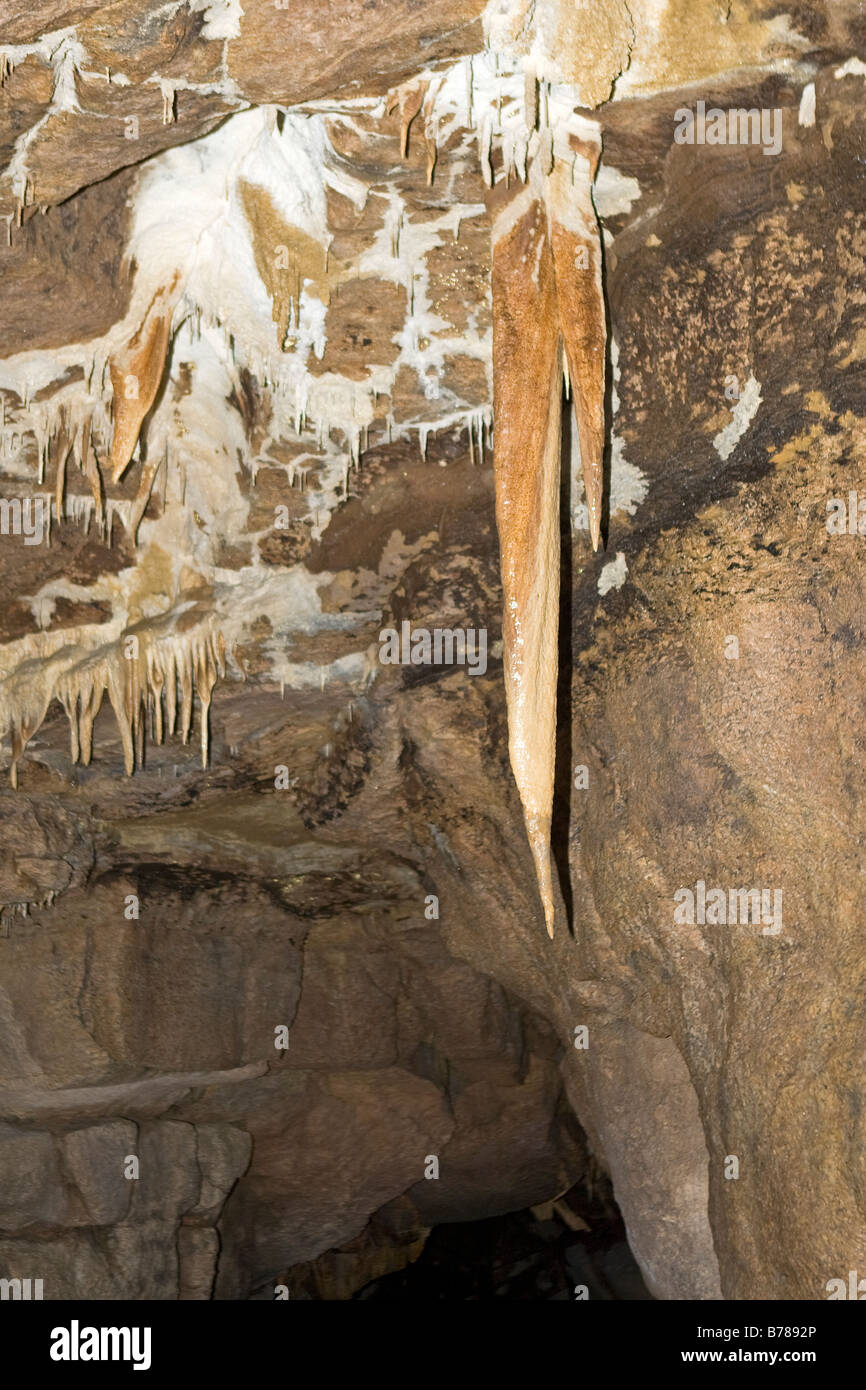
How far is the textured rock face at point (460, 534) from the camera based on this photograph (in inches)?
134

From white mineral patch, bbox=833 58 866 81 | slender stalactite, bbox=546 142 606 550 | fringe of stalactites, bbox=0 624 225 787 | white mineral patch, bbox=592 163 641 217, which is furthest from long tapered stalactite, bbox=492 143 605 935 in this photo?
fringe of stalactites, bbox=0 624 225 787

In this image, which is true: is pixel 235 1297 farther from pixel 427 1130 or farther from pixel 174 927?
pixel 174 927

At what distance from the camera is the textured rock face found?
3.40 m

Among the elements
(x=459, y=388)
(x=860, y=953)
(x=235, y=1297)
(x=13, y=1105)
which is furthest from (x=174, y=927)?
(x=860, y=953)

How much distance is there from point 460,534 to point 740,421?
151cm

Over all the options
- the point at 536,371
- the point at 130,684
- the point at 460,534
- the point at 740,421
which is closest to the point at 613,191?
the point at 536,371

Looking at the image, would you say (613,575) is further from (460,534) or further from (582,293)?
(582,293)

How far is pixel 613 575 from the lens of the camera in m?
4.98

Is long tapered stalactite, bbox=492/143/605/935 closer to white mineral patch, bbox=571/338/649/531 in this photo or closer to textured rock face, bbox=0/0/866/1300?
textured rock face, bbox=0/0/866/1300

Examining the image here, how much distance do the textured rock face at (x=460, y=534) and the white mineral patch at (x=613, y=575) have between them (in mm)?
12

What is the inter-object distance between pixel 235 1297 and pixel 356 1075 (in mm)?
1829

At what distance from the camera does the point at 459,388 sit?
493cm

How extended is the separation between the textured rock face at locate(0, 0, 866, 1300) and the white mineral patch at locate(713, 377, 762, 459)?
0.05 ft

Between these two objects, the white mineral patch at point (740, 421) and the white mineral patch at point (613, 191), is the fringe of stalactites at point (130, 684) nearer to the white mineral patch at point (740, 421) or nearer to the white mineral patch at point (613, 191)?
the white mineral patch at point (740, 421)
